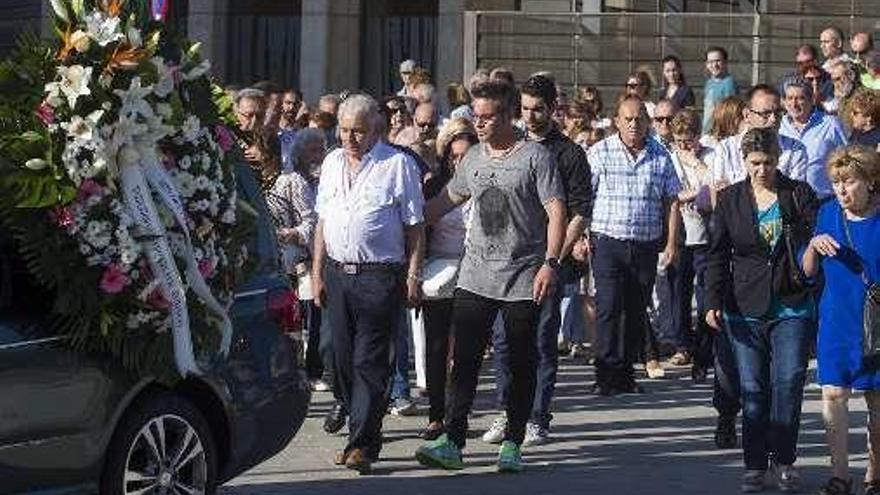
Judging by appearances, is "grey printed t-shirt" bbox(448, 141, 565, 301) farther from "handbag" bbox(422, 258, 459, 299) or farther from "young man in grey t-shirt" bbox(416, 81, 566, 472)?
"handbag" bbox(422, 258, 459, 299)

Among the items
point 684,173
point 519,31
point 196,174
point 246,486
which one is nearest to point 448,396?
point 246,486

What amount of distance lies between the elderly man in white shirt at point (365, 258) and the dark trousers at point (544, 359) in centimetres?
110

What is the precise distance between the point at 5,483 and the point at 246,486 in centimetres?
266

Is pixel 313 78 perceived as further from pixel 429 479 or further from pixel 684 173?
pixel 429 479

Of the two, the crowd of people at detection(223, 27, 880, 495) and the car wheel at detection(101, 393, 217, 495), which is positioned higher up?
the crowd of people at detection(223, 27, 880, 495)

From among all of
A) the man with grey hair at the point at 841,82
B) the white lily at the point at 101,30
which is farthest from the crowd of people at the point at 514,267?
the man with grey hair at the point at 841,82

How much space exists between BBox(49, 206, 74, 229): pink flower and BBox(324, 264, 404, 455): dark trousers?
283 cm

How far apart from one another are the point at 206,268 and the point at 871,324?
3211 millimetres

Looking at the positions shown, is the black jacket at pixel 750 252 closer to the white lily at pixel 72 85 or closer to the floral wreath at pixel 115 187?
the floral wreath at pixel 115 187

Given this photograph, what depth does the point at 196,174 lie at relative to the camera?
9430 mm

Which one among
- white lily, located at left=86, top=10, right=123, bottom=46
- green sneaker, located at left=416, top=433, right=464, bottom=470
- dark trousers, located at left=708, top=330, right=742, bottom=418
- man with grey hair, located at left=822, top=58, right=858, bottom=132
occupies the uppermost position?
man with grey hair, located at left=822, top=58, right=858, bottom=132

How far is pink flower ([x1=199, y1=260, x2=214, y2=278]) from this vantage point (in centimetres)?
933

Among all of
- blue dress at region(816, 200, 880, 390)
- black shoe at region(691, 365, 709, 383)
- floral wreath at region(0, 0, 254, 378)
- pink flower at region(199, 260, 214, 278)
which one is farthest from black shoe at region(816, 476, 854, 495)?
black shoe at region(691, 365, 709, 383)

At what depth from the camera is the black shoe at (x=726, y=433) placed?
12.4 metres
